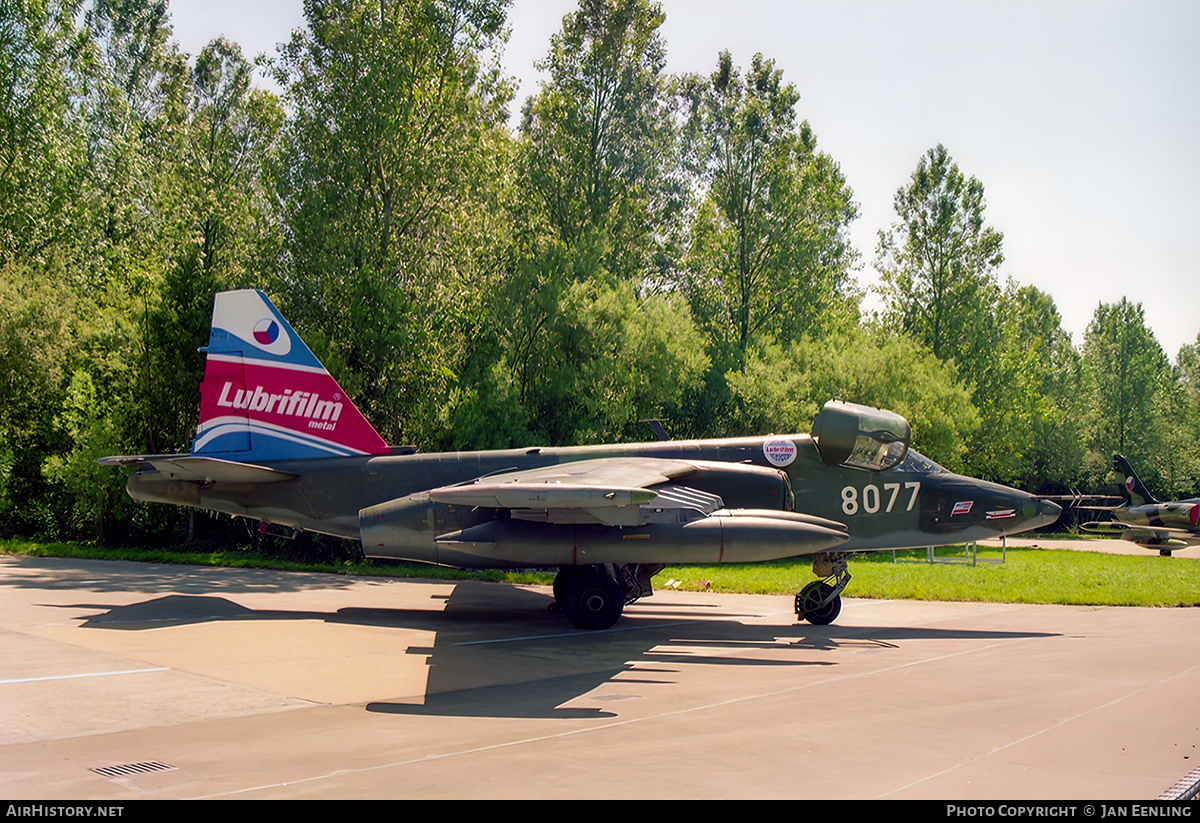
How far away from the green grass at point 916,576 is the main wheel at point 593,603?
583 centimetres

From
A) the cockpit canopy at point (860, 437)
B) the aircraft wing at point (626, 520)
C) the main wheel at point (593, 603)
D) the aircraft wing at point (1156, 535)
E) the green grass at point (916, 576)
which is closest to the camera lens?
the aircraft wing at point (626, 520)

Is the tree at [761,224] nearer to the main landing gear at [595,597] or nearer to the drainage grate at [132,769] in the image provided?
the main landing gear at [595,597]

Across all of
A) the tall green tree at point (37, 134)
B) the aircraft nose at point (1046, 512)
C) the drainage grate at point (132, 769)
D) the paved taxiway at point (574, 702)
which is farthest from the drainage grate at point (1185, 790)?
the tall green tree at point (37, 134)

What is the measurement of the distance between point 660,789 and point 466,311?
67.6 ft

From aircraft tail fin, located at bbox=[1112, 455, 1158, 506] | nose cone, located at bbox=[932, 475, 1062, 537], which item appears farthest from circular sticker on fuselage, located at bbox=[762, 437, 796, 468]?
aircraft tail fin, located at bbox=[1112, 455, 1158, 506]

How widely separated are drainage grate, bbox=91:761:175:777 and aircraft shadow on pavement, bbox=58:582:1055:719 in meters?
2.15

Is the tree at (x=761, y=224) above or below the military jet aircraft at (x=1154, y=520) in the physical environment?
above

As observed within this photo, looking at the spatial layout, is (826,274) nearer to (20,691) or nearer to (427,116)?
(427,116)

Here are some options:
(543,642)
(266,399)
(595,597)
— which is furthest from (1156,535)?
(266,399)

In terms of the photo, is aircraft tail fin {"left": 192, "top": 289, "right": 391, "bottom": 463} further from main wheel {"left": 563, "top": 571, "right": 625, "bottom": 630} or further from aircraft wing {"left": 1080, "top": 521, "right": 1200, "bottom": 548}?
aircraft wing {"left": 1080, "top": 521, "right": 1200, "bottom": 548}

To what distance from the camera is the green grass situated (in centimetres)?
1706

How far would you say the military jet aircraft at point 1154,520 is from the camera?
3175cm

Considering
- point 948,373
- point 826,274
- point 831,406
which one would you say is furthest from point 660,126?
point 831,406

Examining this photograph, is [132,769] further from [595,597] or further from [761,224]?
A: [761,224]
